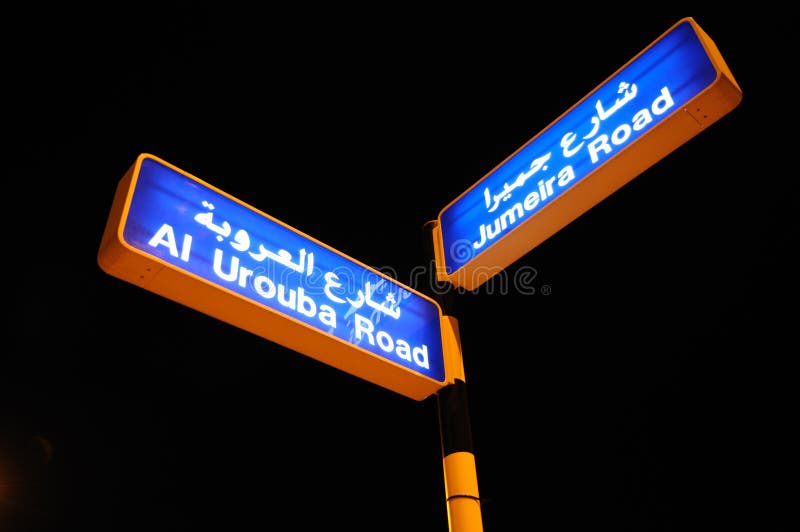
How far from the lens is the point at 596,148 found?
315 cm

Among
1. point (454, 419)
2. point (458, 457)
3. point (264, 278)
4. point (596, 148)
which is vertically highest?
point (596, 148)

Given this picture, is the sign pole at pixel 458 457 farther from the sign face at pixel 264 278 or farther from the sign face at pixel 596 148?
the sign face at pixel 596 148

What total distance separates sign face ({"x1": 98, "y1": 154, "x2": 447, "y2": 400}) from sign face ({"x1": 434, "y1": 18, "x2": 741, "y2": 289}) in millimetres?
547

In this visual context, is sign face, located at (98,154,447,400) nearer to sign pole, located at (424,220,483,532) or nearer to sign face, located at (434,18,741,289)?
sign pole, located at (424,220,483,532)

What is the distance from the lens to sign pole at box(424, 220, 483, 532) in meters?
2.96

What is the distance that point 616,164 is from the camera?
3.03 metres

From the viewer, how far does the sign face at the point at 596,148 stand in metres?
2.90

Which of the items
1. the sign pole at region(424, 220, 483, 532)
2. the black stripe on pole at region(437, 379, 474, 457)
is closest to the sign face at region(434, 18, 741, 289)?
the sign pole at region(424, 220, 483, 532)

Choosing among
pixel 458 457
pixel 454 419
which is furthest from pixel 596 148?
pixel 458 457

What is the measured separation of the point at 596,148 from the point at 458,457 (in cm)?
159

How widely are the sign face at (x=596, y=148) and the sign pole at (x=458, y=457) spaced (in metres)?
0.54

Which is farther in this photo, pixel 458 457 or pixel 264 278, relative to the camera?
pixel 458 457

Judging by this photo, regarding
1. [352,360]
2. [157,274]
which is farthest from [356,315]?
[157,274]

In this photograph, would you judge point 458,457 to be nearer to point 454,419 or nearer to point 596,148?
point 454,419
